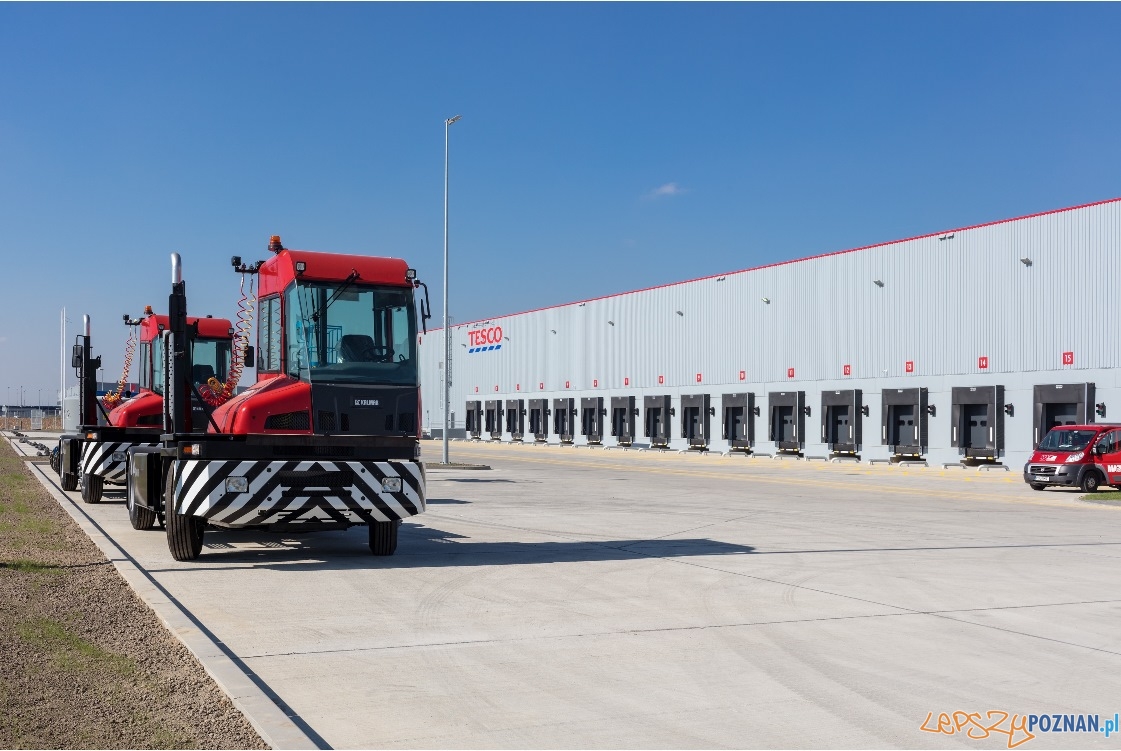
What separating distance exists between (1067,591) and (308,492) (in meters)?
7.87

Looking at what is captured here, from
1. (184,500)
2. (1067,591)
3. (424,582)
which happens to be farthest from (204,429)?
(1067,591)

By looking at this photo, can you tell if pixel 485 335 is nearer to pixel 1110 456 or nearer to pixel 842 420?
pixel 842 420

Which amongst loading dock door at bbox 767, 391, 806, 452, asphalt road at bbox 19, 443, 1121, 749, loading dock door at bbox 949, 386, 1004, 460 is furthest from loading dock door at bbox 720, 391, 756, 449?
asphalt road at bbox 19, 443, 1121, 749

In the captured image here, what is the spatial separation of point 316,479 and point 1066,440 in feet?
77.9

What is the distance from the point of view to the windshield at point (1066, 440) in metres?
28.4

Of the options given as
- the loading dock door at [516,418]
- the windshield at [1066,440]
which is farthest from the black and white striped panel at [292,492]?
the loading dock door at [516,418]

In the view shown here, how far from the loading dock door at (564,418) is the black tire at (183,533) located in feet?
172

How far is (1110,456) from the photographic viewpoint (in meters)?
28.0

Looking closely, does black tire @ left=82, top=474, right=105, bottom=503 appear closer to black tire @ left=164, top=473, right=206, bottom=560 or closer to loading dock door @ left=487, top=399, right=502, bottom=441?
black tire @ left=164, top=473, right=206, bottom=560

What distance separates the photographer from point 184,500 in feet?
37.4

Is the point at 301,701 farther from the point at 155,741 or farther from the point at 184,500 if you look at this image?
the point at 184,500

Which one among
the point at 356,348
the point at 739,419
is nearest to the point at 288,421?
the point at 356,348

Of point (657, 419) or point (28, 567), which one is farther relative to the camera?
point (657, 419)

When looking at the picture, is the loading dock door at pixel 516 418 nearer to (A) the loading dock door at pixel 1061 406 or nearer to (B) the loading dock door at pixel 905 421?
(B) the loading dock door at pixel 905 421
